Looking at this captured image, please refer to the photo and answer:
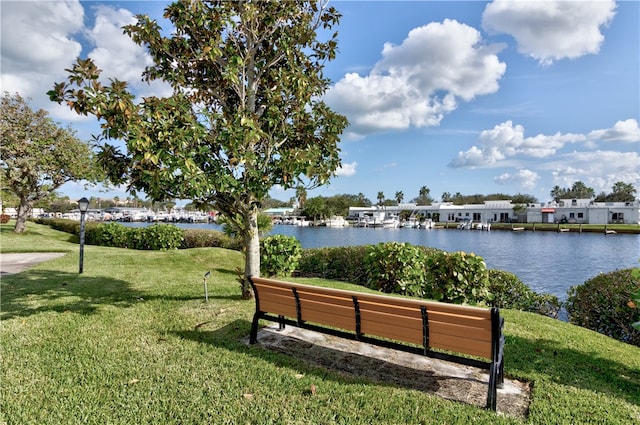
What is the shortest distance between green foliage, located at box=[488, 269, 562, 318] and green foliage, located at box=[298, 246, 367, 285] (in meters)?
3.83

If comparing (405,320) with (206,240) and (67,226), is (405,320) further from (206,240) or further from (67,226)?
(67,226)

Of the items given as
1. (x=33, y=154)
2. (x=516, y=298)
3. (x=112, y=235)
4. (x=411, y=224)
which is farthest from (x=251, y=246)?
(x=411, y=224)

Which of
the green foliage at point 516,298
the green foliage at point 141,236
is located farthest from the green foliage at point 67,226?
the green foliage at point 516,298

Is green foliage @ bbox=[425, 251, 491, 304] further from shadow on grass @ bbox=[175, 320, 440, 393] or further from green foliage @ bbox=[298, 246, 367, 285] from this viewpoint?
shadow on grass @ bbox=[175, 320, 440, 393]

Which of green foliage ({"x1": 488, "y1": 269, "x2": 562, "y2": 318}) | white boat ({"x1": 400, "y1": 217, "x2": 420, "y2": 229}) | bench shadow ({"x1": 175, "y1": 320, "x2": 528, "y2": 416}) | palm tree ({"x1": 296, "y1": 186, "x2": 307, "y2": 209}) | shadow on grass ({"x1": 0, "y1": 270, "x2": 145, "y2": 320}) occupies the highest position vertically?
palm tree ({"x1": 296, "y1": 186, "x2": 307, "y2": 209})

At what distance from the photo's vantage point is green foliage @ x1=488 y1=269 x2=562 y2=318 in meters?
8.64

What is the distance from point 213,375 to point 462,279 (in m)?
6.05

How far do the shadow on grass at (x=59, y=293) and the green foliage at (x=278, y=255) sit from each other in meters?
3.75

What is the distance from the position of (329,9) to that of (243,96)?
2580mm

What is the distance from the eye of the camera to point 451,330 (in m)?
3.32

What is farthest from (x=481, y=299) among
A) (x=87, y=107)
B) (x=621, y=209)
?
(x=621, y=209)

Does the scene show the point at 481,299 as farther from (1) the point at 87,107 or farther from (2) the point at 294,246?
(1) the point at 87,107

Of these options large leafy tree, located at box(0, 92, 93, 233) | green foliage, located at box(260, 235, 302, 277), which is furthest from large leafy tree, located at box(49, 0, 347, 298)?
large leafy tree, located at box(0, 92, 93, 233)

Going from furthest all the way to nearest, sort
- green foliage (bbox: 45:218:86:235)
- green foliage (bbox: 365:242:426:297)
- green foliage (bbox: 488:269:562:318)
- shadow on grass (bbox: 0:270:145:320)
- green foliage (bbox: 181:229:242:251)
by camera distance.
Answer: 1. green foliage (bbox: 45:218:86:235)
2. green foliage (bbox: 181:229:242:251)
3. green foliage (bbox: 365:242:426:297)
4. green foliage (bbox: 488:269:562:318)
5. shadow on grass (bbox: 0:270:145:320)
